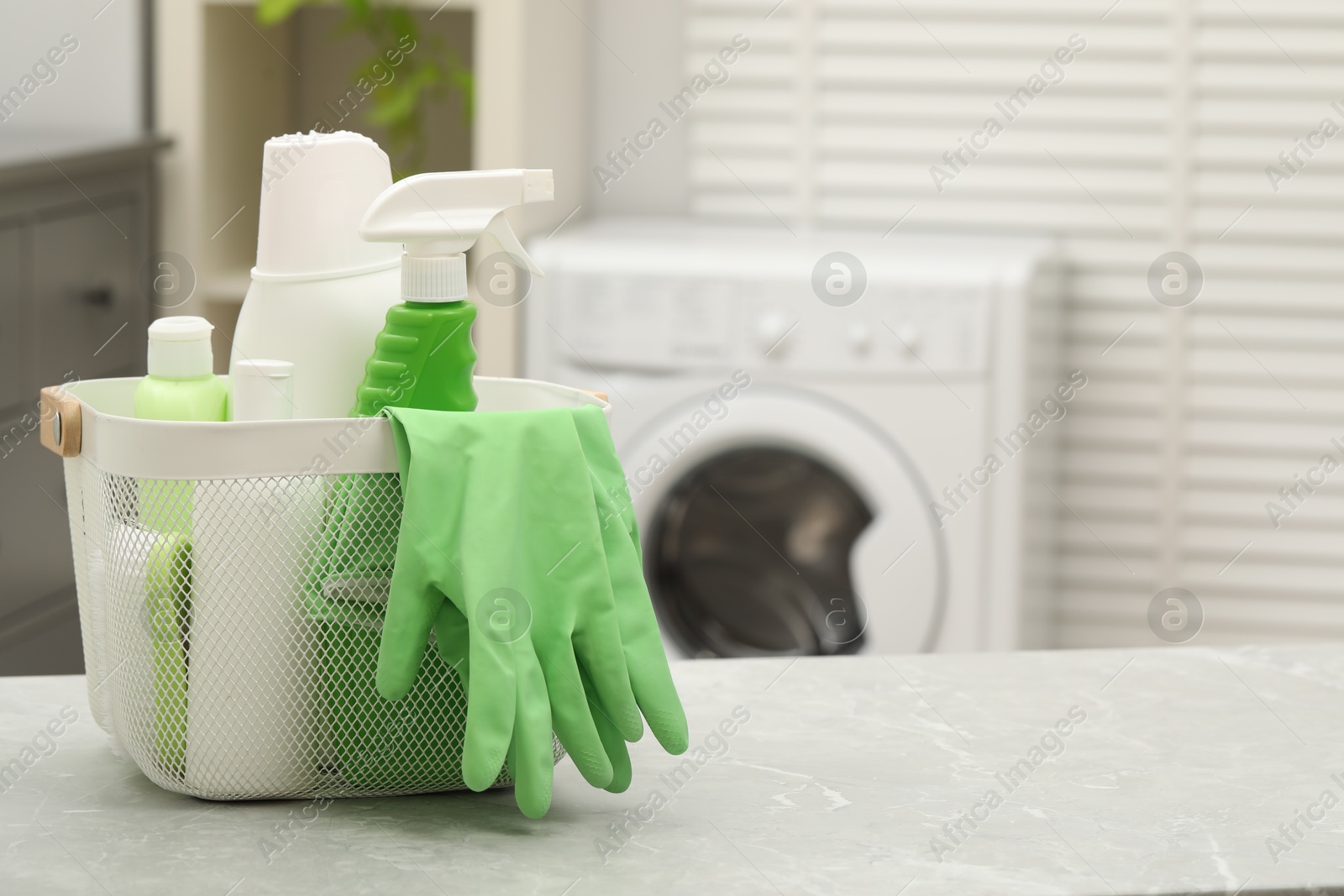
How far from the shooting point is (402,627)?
0.56m

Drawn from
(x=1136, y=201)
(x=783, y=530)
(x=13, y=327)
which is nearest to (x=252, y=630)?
(x=13, y=327)

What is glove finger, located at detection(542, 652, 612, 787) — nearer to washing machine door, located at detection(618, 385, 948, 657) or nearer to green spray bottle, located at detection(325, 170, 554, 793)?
green spray bottle, located at detection(325, 170, 554, 793)

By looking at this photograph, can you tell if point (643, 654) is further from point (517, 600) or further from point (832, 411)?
point (832, 411)

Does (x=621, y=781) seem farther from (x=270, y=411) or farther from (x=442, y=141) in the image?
(x=442, y=141)

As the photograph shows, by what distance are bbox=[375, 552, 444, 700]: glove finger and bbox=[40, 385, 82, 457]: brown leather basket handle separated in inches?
6.4

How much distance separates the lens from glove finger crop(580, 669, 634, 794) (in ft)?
1.94

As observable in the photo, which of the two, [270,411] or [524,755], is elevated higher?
[270,411]

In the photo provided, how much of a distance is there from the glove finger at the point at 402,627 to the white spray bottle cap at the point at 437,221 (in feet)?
0.39

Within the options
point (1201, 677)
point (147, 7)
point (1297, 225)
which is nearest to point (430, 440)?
point (1201, 677)

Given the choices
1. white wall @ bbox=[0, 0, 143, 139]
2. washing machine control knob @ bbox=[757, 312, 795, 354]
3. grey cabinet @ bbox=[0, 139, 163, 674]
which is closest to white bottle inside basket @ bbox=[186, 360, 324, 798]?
grey cabinet @ bbox=[0, 139, 163, 674]

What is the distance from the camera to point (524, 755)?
0.56 m

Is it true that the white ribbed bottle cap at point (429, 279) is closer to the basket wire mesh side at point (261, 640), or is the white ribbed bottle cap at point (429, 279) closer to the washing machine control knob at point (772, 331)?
the basket wire mesh side at point (261, 640)

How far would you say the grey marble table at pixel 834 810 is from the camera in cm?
53

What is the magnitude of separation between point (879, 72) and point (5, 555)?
58.7 inches
